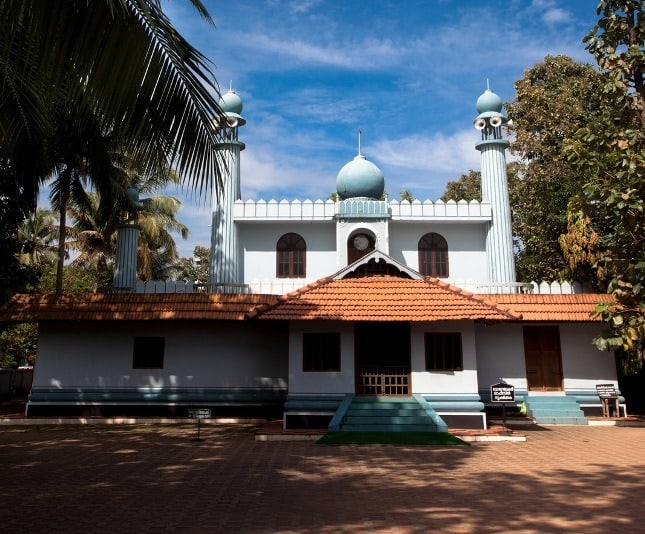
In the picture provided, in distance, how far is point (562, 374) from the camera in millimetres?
15383

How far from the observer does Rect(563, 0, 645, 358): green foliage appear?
11.3 meters

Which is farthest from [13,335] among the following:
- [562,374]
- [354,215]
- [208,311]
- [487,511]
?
[487,511]

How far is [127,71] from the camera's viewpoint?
189 inches

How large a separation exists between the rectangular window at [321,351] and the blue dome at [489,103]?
42.2 feet

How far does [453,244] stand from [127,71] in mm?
17155

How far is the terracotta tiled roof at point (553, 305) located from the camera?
14.8 m

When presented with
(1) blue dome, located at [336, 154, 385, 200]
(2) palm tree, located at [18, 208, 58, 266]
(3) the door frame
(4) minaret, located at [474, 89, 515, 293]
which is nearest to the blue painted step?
(3) the door frame

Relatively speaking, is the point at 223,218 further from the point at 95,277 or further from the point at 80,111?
the point at 80,111

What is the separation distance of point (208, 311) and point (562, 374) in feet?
32.5

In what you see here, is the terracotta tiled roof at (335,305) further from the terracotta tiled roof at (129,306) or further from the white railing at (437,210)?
the white railing at (437,210)

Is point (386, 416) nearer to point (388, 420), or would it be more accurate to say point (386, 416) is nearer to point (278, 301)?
point (388, 420)

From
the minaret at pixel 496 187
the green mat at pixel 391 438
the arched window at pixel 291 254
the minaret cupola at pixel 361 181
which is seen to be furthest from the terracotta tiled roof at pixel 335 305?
the minaret cupola at pixel 361 181

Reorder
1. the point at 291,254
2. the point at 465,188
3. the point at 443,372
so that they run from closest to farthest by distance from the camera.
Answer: the point at 443,372
the point at 291,254
the point at 465,188

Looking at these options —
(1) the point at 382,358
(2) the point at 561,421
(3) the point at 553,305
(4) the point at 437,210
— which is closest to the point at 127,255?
(1) the point at 382,358
